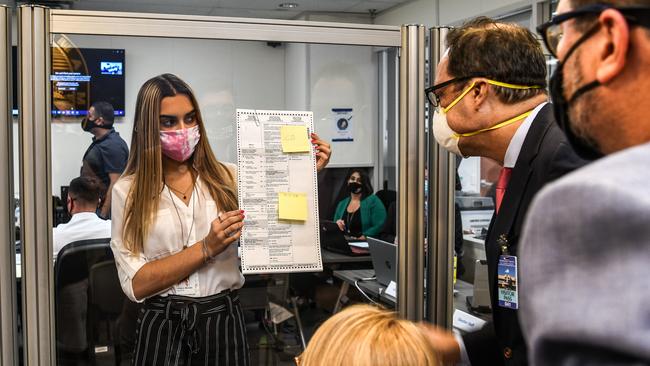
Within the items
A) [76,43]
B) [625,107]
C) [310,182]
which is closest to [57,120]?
[76,43]

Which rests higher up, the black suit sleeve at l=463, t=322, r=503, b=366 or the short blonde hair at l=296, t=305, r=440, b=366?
the short blonde hair at l=296, t=305, r=440, b=366

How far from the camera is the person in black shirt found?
1948 mm

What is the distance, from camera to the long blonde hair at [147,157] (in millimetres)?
1967

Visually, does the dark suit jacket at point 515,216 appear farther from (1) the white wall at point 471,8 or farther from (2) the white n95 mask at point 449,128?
(1) the white wall at point 471,8

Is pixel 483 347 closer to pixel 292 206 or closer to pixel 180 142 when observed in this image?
pixel 292 206

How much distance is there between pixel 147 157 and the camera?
1.98 metres

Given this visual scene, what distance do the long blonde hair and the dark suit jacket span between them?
917mm

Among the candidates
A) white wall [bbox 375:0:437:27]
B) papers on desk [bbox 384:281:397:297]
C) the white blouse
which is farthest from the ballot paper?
white wall [bbox 375:0:437:27]

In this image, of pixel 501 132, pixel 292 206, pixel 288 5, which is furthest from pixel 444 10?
pixel 501 132

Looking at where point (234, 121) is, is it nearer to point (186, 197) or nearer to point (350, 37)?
point (186, 197)

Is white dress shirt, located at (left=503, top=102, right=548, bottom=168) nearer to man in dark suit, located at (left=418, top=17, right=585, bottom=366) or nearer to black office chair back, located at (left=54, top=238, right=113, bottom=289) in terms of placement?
man in dark suit, located at (left=418, top=17, right=585, bottom=366)

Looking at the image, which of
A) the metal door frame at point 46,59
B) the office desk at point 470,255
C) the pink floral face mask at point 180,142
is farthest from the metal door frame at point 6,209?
the office desk at point 470,255

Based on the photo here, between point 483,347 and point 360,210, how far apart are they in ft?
2.37

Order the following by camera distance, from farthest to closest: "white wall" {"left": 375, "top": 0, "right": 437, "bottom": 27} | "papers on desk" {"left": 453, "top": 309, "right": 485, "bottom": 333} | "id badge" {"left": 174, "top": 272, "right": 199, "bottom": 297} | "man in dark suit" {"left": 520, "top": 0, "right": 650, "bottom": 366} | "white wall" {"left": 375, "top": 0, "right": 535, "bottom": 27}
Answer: "white wall" {"left": 375, "top": 0, "right": 437, "bottom": 27}, "white wall" {"left": 375, "top": 0, "right": 535, "bottom": 27}, "papers on desk" {"left": 453, "top": 309, "right": 485, "bottom": 333}, "id badge" {"left": 174, "top": 272, "right": 199, "bottom": 297}, "man in dark suit" {"left": 520, "top": 0, "right": 650, "bottom": 366}
